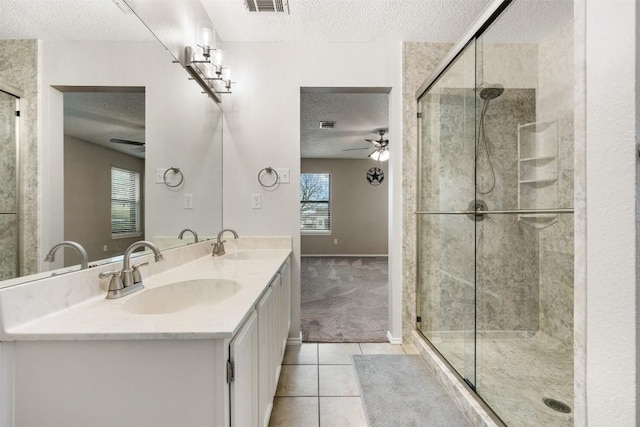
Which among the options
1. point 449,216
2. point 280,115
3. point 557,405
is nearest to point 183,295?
point 280,115

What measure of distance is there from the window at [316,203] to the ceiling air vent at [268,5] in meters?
→ 4.89

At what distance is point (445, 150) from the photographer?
2.12 m

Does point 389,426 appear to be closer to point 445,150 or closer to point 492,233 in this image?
point 492,233

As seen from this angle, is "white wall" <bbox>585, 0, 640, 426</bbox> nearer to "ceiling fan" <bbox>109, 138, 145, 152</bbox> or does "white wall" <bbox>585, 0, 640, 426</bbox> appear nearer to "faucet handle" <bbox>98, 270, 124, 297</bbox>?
"faucet handle" <bbox>98, 270, 124, 297</bbox>

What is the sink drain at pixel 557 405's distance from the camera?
1.40 metres

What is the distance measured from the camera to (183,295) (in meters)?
1.24

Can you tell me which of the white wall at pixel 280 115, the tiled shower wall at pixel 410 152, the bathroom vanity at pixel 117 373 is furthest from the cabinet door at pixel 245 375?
the tiled shower wall at pixel 410 152

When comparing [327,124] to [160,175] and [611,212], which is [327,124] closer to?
[160,175]

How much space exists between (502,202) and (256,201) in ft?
6.21

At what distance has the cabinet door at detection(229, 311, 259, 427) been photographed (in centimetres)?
75

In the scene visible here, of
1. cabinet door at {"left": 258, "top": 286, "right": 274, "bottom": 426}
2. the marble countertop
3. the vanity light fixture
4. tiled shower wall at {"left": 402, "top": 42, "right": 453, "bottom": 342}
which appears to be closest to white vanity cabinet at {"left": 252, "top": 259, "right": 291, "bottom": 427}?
cabinet door at {"left": 258, "top": 286, "right": 274, "bottom": 426}

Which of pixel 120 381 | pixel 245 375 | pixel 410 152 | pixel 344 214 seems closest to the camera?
pixel 120 381

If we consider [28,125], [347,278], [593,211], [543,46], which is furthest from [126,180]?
[347,278]

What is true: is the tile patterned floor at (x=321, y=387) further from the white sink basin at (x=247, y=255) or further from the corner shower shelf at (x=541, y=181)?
the corner shower shelf at (x=541, y=181)
